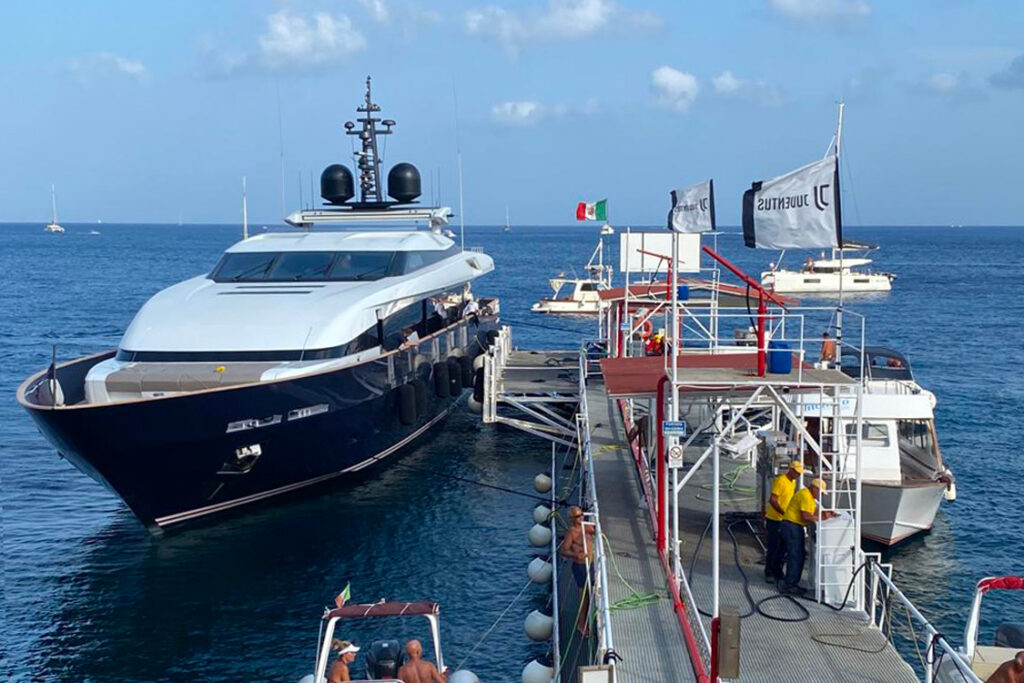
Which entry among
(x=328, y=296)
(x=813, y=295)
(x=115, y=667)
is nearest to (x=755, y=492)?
(x=115, y=667)

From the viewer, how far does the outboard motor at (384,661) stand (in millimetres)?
12227

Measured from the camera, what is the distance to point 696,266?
2952 centimetres

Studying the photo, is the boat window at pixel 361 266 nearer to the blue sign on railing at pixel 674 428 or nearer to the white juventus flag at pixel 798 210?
the blue sign on railing at pixel 674 428

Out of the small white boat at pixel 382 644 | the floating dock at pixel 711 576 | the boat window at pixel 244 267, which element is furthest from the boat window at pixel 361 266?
the small white boat at pixel 382 644

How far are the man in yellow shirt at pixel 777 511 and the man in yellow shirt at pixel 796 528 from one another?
0.25ft

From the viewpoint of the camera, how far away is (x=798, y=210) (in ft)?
38.3

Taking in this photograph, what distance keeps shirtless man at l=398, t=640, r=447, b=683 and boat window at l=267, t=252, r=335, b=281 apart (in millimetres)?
15744

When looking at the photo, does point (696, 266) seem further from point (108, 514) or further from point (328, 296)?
point (108, 514)

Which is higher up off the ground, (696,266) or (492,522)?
(696,266)

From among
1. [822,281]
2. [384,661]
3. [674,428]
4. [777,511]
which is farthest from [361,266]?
[822,281]

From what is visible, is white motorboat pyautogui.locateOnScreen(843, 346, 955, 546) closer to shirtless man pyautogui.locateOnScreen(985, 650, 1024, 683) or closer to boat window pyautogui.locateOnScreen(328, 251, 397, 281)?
shirtless man pyautogui.locateOnScreen(985, 650, 1024, 683)

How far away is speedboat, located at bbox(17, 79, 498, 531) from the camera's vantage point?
19438mm

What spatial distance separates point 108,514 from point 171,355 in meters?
4.26

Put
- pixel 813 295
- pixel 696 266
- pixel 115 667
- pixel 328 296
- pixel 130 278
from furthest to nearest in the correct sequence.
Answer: pixel 130 278 → pixel 813 295 → pixel 696 266 → pixel 328 296 → pixel 115 667
